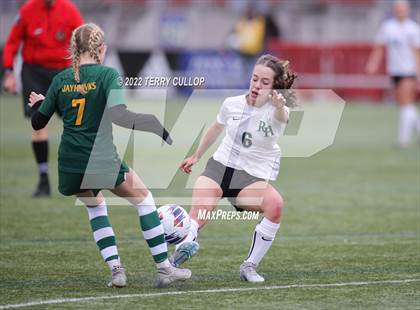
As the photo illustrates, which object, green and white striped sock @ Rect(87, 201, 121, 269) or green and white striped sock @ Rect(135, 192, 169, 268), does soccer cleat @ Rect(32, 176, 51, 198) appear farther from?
green and white striped sock @ Rect(135, 192, 169, 268)

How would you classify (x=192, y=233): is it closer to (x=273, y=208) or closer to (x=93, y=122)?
(x=273, y=208)

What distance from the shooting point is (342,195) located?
10852mm

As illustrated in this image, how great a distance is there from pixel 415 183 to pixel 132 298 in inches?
260

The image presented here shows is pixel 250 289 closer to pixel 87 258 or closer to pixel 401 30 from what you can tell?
pixel 87 258

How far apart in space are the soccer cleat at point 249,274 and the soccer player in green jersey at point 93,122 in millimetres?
481

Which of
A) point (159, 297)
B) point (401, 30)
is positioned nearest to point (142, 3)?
point (401, 30)

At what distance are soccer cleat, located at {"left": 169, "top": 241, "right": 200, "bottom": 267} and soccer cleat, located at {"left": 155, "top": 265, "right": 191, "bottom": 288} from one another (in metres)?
0.09

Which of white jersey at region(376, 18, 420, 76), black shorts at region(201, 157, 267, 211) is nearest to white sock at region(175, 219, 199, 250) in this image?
black shorts at region(201, 157, 267, 211)

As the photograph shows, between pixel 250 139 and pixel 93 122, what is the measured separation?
116 centimetres

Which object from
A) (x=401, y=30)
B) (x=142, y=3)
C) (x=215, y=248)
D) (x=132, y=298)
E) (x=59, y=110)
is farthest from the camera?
(x=142, y=3)

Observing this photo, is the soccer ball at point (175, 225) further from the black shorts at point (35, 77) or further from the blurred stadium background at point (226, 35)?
the blurred stadium background at point (226, 35)

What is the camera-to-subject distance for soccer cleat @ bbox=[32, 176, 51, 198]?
10.4 metres

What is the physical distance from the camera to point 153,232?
616cm

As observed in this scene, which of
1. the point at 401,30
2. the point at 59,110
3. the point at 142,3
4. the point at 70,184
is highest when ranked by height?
the point at 59,110
